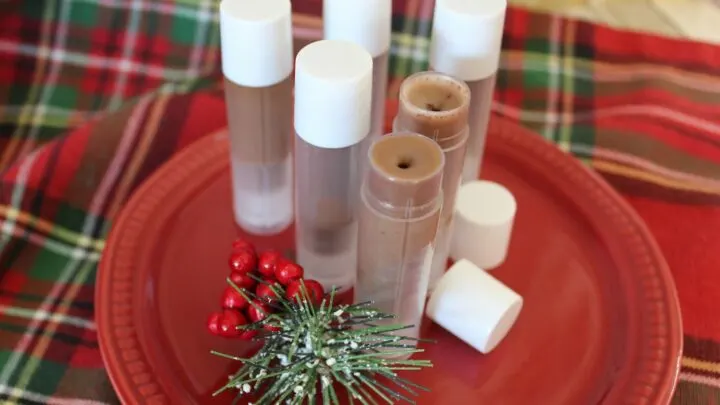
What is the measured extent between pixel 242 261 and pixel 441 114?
0.20 meters

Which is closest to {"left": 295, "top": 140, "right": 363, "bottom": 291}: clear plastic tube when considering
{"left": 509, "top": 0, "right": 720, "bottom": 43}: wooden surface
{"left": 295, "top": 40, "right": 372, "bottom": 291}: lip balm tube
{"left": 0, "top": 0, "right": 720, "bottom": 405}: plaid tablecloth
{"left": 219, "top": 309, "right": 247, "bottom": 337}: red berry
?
{"left": 295, "top": 40, "right": 372, "bottom": 291}: lip balm tube

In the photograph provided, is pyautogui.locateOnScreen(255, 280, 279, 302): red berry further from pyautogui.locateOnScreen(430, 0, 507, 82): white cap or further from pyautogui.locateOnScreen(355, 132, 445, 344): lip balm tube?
pyautogui.locateOnScreen(430, 0, 507, 82): white cap

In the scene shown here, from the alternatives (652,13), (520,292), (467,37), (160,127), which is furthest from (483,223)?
(652,13)

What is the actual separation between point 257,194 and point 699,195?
1.62ft

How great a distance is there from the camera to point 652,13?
1.27 m

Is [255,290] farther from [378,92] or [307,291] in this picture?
[378,92]

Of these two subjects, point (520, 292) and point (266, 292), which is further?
point (520, 292)

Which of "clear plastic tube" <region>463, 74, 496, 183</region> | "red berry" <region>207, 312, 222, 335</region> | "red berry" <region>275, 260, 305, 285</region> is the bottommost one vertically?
"red berry" <region>207, 312, 222, 335</region>

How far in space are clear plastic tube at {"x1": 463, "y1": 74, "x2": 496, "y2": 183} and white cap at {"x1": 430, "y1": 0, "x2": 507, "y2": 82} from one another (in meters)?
0.01

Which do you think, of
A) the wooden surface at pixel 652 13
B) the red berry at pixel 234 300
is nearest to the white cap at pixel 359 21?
the red berry at pixel 234 300

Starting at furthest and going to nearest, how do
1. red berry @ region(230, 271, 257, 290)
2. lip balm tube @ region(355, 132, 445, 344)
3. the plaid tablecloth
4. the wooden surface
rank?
the wooden surface < the plaid tablecloth < red berry @ region(230, 271, 257, 290) < lip balm tube @ region(355, 132, 445, 344)

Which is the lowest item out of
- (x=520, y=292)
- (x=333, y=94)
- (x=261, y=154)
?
(x=520, y=292)

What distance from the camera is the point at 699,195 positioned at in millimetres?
928

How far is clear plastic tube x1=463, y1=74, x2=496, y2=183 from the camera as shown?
0.73m
